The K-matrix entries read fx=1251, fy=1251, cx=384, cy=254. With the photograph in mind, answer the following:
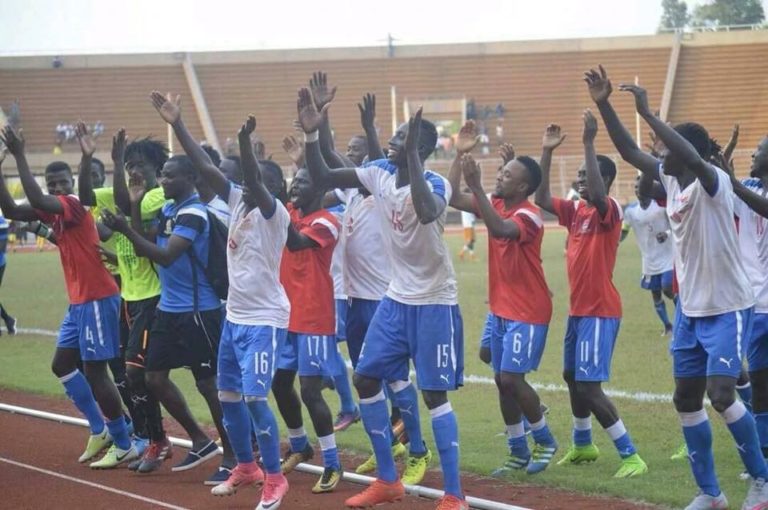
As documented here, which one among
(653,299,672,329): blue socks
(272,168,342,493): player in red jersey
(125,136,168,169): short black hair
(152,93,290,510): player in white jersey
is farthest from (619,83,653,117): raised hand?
(653,299,672,329): blue socks

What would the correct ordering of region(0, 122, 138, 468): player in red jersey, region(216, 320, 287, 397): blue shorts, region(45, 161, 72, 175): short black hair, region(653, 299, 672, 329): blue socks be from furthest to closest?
1. region(653, 299, 672, 329): blue socks
2. region(45, 161, 72, 175): short black hair
3. region(0, 122, 138, 468): player in red jersey
4. region(216, 320, 287, 397): blue shorts

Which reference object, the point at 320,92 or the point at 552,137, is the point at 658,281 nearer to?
the point at 552,137

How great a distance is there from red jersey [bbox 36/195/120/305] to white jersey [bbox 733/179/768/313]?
15.4 ft

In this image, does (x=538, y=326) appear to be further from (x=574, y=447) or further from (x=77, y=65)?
(x=77, y=65)

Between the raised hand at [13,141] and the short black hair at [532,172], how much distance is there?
11.8ft

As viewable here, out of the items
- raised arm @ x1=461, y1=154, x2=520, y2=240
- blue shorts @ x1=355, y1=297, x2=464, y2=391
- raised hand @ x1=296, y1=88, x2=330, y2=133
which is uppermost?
raised hand @ x1=296, y1=88, x2=330, y2=133

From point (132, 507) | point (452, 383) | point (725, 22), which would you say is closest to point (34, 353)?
point (132, 507)

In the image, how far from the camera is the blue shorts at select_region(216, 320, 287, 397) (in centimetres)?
790

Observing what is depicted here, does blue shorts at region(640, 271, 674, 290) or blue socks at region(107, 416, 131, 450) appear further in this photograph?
blue shorts at region(640, 271, 674, 290)

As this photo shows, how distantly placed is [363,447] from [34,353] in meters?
8.12

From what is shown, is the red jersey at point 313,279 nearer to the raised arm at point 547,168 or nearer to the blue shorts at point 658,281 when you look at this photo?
the raised arm at point 547,168

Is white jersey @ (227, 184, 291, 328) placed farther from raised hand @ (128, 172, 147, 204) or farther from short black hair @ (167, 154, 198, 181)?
raised hand @ (128, 172, 147, 204)

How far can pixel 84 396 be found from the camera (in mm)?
10062

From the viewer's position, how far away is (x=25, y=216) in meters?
9.69
